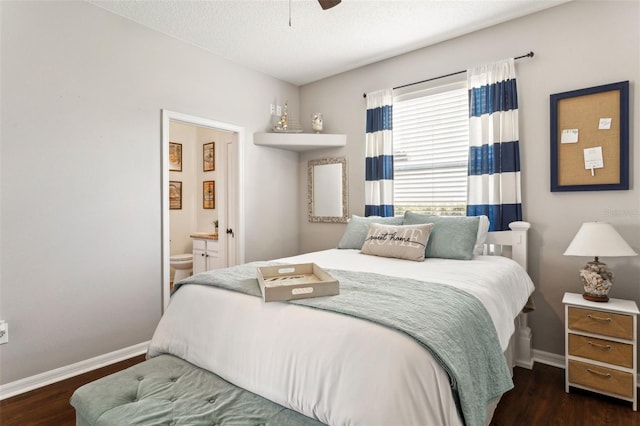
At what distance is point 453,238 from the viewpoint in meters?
2.64

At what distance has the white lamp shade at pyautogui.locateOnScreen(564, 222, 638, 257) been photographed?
2109 millimetres

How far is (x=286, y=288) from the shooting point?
61.2 inches

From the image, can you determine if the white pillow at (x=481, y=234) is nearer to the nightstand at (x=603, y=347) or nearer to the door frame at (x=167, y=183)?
the nightstand at (x=603, y=347)

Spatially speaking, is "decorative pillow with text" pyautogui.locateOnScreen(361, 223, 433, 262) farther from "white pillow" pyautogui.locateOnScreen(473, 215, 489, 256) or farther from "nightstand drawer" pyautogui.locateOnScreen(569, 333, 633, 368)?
"nightstand drawer" pyautogui.locateOnScreen(569, 333, 633, 368)

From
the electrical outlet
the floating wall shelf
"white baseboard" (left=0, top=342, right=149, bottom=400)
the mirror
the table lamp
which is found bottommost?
"white baseboard" (left=0, top=342, right=149, bottom=400)

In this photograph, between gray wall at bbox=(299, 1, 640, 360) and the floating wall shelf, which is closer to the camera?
gray wall at bbox=(299, 1, 640, 360)

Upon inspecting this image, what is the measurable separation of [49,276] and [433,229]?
9.29 ft

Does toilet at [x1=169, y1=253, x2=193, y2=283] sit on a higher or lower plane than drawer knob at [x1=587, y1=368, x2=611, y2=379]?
higher

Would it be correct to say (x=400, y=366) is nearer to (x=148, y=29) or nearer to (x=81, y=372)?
(x=81, y=372)

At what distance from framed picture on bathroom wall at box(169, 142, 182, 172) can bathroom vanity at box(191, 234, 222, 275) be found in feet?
4.28

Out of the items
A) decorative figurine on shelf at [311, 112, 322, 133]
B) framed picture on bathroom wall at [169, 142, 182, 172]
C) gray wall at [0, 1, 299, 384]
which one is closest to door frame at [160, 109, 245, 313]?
gray wall at [0, 1, 299, 384]

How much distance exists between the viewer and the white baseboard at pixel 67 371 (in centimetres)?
227

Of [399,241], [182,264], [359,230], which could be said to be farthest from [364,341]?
[182,264]

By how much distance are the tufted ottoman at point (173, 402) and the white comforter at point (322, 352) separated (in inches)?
1.9
